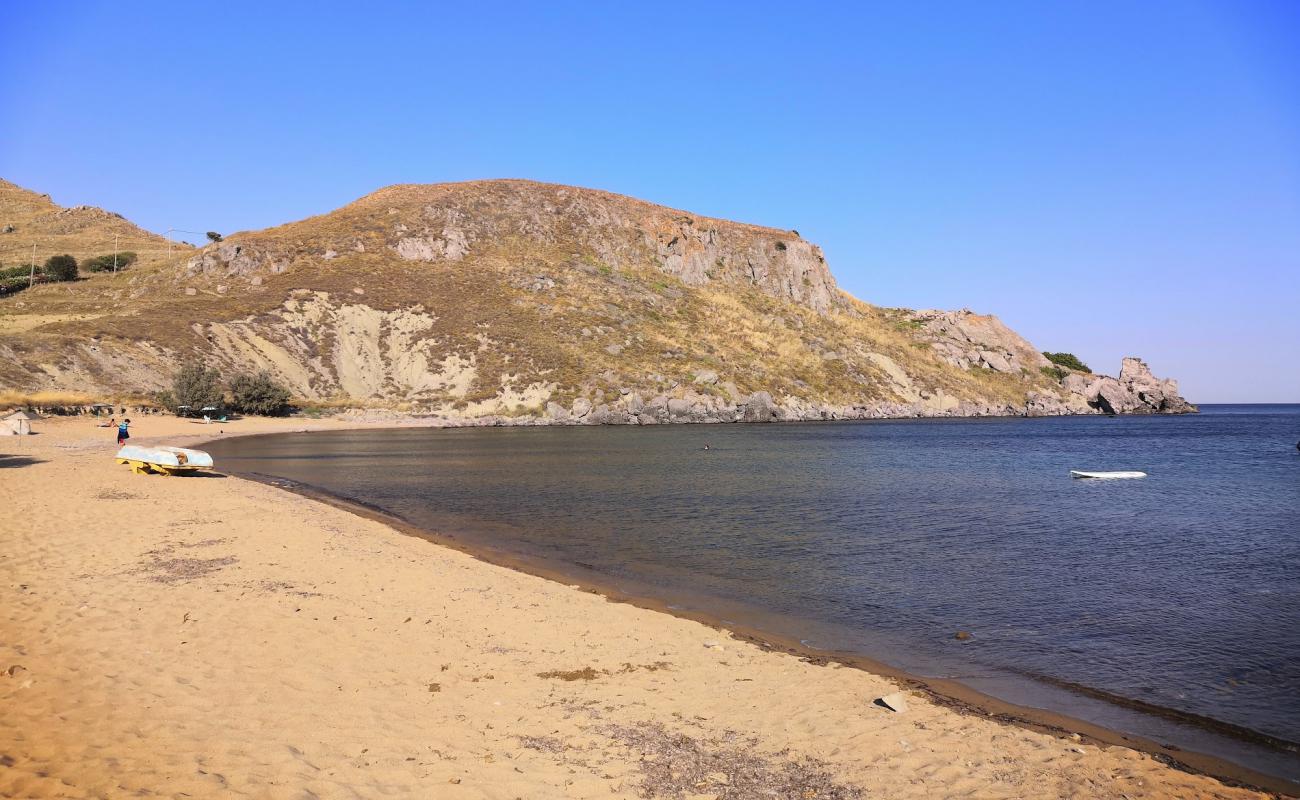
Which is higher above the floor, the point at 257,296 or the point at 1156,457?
the point at 257,296

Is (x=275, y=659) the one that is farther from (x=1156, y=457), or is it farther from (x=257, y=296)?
(x=257, y=296)

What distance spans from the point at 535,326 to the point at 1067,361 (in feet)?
354

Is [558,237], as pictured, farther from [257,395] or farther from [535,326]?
[257,395]

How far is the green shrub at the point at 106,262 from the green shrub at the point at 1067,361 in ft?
514

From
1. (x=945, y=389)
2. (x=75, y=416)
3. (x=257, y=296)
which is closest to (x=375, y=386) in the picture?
(x=257, y=296)

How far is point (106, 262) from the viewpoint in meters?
106

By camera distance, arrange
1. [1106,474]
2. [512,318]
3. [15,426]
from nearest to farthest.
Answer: [1106,474], [15,426], [512,318]

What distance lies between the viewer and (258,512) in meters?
20.8

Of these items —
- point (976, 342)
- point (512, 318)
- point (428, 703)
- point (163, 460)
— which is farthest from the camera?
point (976, 342)

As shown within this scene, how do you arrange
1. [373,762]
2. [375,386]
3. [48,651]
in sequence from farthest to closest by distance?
[375,386] → [48,651] → [373,762]

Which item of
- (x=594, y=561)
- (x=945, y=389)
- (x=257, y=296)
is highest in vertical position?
(x=257, y=296)

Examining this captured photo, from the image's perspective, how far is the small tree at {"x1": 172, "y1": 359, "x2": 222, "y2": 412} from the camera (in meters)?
60.2

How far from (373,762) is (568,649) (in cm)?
418

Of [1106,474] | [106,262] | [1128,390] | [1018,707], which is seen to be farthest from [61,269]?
[1128,390]
